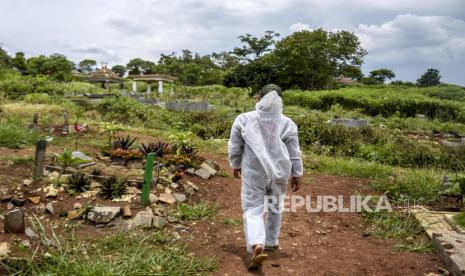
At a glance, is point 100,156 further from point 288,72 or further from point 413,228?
point 288,72

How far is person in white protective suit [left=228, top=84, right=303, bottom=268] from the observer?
323 cm

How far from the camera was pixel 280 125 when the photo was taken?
333cm

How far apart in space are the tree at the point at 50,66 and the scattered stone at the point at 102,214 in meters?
29.8

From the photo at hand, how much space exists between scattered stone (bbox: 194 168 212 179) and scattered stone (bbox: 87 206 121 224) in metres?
1.71

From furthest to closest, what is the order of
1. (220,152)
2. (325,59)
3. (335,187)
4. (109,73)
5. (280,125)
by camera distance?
1. (325,59)
2. (109,73)
3. (220,152)
4. (335,187)
5. (280,125)

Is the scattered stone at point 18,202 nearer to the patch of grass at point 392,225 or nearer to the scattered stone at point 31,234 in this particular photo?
the scattered stone at point 31,234

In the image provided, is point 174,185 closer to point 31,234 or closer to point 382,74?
point 31,234

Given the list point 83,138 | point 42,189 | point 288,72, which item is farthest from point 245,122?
point 288,72

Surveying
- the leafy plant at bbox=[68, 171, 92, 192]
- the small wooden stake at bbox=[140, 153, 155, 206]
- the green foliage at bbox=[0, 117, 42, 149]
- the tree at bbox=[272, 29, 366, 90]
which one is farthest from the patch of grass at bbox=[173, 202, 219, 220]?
the tree at bbox=[272, 29, 366, 90]

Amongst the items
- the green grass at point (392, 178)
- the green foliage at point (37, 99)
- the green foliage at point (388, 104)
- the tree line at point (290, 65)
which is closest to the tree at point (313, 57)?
the tree line at point (290, 65)

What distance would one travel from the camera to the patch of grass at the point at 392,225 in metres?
4.12

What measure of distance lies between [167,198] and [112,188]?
1.98 ft

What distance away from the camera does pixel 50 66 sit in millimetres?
32250

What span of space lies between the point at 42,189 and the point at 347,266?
→ 3.09 meters
